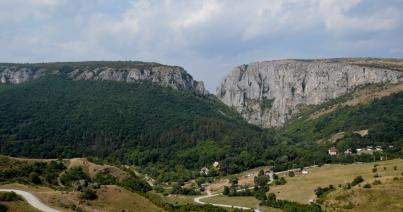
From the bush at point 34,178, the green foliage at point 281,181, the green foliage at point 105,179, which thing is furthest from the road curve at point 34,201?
the green foliage at point 281,181

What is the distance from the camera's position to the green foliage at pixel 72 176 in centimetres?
9369

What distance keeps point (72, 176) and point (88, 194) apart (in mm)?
28469

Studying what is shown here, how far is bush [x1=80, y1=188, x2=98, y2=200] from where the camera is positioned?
232 ft

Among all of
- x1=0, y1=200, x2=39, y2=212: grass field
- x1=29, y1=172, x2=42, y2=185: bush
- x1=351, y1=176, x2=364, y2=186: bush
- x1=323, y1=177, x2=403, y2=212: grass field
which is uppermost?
x1=29, y1=172, x2=42, y2=185: bush

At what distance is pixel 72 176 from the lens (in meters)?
98.0

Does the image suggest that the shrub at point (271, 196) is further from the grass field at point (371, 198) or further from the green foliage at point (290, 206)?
the grass field at point (371, 198)

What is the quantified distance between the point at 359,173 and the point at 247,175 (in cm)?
4498

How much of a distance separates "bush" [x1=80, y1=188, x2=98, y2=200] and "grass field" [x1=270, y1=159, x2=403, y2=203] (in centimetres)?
5914

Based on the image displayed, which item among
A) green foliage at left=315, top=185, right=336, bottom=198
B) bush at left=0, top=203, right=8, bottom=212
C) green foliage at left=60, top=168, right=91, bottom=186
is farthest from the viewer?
green foliage at left=315, top=185, right=336, bottom=198

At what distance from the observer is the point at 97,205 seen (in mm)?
69375

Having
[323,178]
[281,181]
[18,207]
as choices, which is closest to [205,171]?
[281,181]

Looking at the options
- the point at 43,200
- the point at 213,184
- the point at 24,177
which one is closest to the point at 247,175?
the point at 213,184

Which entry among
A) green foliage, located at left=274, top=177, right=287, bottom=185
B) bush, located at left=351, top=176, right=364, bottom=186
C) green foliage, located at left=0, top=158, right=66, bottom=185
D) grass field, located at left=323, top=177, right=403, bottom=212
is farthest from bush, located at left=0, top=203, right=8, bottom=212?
green foliage, located at left=274, top=177, right=287, bottom=185

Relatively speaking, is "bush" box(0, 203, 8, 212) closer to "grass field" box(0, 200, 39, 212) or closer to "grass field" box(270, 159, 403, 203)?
"grass field" box(0, 200, 39, 212)
